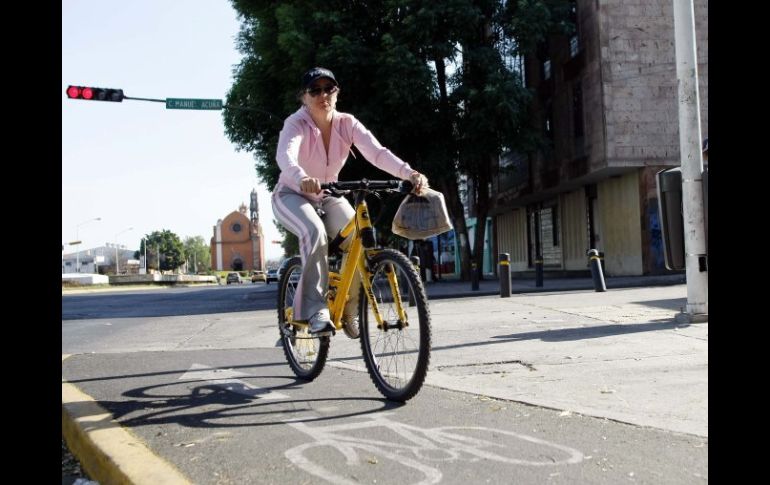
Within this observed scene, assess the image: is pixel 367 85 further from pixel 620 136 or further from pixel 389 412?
pixel 389 412

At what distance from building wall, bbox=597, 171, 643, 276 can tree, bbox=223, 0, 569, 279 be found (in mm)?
3618

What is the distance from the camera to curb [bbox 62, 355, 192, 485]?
2500 millimetres

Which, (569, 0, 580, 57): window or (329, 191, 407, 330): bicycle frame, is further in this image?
(569, 0, 580, 57): window

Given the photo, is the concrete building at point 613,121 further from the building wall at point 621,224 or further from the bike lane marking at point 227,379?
the bike lane marking at point 227,379

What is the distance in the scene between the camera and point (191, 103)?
19344 mm

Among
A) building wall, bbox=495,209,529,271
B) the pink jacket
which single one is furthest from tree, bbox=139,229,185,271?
the pink jacket

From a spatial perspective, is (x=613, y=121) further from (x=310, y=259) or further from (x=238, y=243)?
(x=238, y=243)

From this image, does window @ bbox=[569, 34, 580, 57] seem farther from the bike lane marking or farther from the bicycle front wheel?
the bicycle front wheel

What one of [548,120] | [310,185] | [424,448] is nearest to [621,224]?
[548,120]

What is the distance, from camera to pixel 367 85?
21.9 m

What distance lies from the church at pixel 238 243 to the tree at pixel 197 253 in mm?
7526

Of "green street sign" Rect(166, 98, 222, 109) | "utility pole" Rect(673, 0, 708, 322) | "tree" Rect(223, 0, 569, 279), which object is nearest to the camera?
"utility pole" Rect(673, 0, 708, 322)

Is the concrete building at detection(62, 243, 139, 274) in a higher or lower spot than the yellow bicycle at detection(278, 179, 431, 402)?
higher
